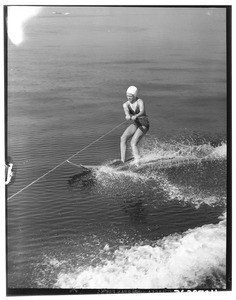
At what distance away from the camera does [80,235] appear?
248 cm

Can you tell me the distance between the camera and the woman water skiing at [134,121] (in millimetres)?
2574

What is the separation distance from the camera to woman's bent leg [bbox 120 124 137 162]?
257 cm

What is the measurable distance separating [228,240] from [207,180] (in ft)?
1.09

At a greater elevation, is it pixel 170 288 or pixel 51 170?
pixel 51 170

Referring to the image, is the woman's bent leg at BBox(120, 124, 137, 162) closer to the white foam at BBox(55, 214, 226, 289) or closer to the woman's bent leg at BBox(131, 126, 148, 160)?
the woman's bent leg at BBox(131, 126, 148, 160)

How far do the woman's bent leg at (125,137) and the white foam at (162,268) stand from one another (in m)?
0.50

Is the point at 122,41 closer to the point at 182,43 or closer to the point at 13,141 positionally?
the point at 182,43

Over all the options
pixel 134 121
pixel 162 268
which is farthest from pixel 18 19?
pixel 162 268

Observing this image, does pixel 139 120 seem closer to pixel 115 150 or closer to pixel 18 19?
pixel 115 150

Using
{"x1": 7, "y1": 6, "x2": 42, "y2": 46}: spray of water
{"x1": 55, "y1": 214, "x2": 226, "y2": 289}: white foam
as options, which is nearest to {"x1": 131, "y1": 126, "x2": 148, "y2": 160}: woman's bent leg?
{"x1": 55, "y1": 214, "x2": 226, "y2": 289}: white foam

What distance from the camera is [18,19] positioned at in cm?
251

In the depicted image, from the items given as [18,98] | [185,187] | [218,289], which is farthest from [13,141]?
[218,289]

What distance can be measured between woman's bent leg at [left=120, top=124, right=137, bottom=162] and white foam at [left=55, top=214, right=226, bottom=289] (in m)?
0.50

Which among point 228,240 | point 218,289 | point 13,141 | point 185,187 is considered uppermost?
point 13,141
